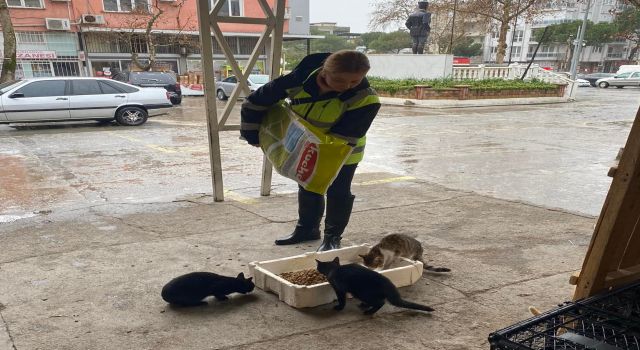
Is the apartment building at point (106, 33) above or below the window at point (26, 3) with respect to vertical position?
below

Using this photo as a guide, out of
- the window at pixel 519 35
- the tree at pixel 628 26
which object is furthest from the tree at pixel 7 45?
the window at pixel 519 35

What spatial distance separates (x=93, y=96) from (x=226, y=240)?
33.3ft

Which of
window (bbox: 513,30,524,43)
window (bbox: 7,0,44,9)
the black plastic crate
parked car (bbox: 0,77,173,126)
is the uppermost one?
window (bbox: 7,0,44,9)

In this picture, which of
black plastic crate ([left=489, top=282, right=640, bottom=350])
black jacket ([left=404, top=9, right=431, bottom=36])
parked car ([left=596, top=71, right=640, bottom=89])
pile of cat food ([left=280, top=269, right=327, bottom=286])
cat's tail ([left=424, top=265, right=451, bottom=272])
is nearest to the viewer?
black plastic crate ([left=489, top=282, right=640, bottom=350])

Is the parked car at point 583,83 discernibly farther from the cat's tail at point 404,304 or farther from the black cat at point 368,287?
the black cat at point 368,287

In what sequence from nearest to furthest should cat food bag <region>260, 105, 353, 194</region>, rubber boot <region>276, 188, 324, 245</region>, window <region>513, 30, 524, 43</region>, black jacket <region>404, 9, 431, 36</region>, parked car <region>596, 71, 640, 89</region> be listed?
cat food bag <region>260, 105, 353, 194</region> < rubber boot <region>276, 188, 324, 245</region> < black jacket <region>404, 9, 431, 36</region> < parked car <region>596, 71, 640, 89</region> < window <region>513, 30, 524, 43</region>

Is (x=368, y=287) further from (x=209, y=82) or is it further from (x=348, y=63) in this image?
(x=209, y=82)

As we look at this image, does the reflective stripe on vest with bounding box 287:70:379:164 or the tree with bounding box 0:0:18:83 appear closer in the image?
the reflective stripe on vest with bounding box 287:70:379:164

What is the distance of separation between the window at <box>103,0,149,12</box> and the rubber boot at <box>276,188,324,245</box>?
94.5 ft

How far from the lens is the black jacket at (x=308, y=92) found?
3.19 metres

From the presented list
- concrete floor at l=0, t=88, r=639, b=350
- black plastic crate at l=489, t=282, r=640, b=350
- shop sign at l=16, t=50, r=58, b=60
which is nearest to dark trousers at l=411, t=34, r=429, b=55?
concrete floor at l=0, t=88, r=639, b=350

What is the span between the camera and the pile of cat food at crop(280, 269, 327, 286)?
10.8 ft

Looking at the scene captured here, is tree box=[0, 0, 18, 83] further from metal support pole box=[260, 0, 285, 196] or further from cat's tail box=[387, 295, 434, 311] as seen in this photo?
cat's tail box=[387, 295, 434, 311]

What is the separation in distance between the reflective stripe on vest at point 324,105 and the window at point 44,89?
11.0 meters
